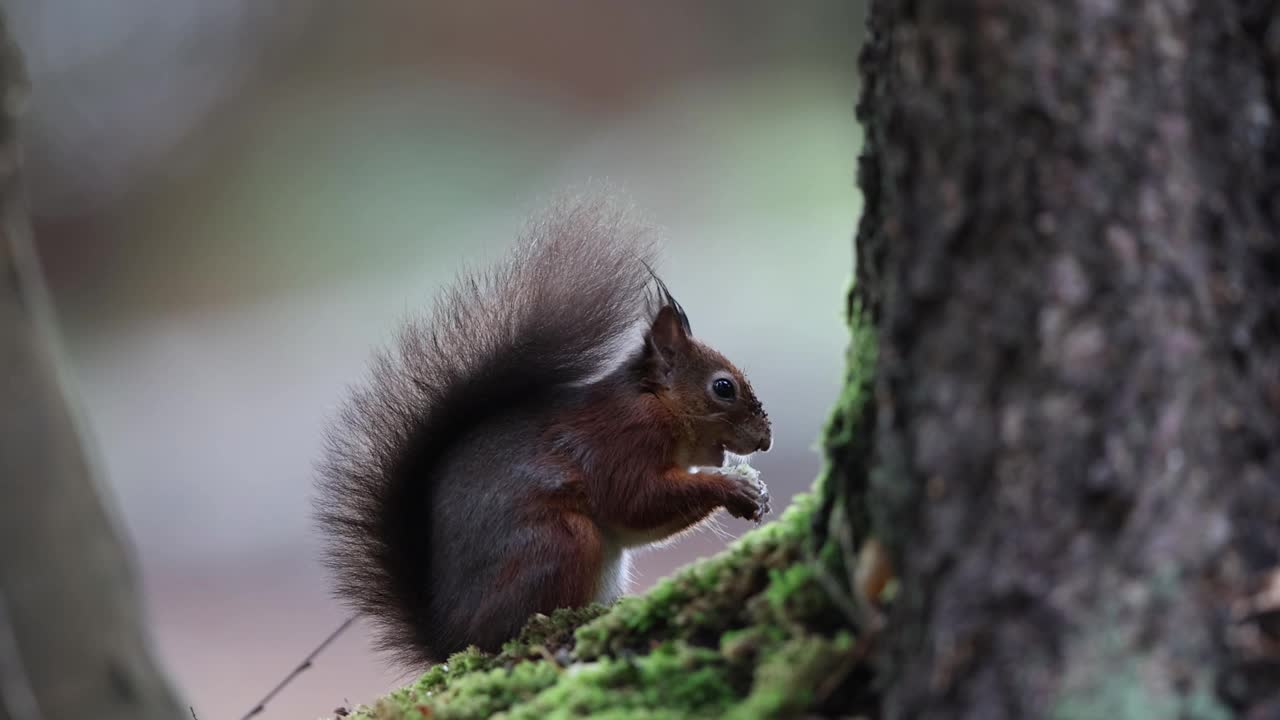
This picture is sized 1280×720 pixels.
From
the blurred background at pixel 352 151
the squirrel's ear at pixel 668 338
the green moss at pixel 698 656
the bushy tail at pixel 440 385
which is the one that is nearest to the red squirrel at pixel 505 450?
the bushy tail at pixel 440 385

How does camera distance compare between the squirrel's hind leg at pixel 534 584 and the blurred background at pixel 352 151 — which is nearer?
the squirrel's hind leg at pixel 534 584

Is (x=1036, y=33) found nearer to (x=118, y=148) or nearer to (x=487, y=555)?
(x=487, y=555)

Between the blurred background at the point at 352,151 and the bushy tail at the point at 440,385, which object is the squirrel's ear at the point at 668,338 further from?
the blurred background at the point at 352,151

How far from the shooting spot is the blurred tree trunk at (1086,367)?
86cm

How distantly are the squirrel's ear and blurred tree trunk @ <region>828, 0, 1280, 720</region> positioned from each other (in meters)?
1.36

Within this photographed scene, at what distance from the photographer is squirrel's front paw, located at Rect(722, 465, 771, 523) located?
213cm

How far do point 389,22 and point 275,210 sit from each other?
55.5 inches

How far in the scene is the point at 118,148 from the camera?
707 centimetres

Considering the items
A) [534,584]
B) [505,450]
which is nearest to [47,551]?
[534,584]

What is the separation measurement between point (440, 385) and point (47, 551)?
117 cm

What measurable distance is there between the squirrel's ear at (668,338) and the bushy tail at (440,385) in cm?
19

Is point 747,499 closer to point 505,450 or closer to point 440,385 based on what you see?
point 505,450

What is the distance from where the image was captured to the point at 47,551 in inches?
37.0

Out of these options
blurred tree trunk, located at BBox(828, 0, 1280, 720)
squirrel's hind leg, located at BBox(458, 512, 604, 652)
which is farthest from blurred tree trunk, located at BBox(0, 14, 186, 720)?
squirrel's hind leg, located at BBox(458, 512, 604, 652)
